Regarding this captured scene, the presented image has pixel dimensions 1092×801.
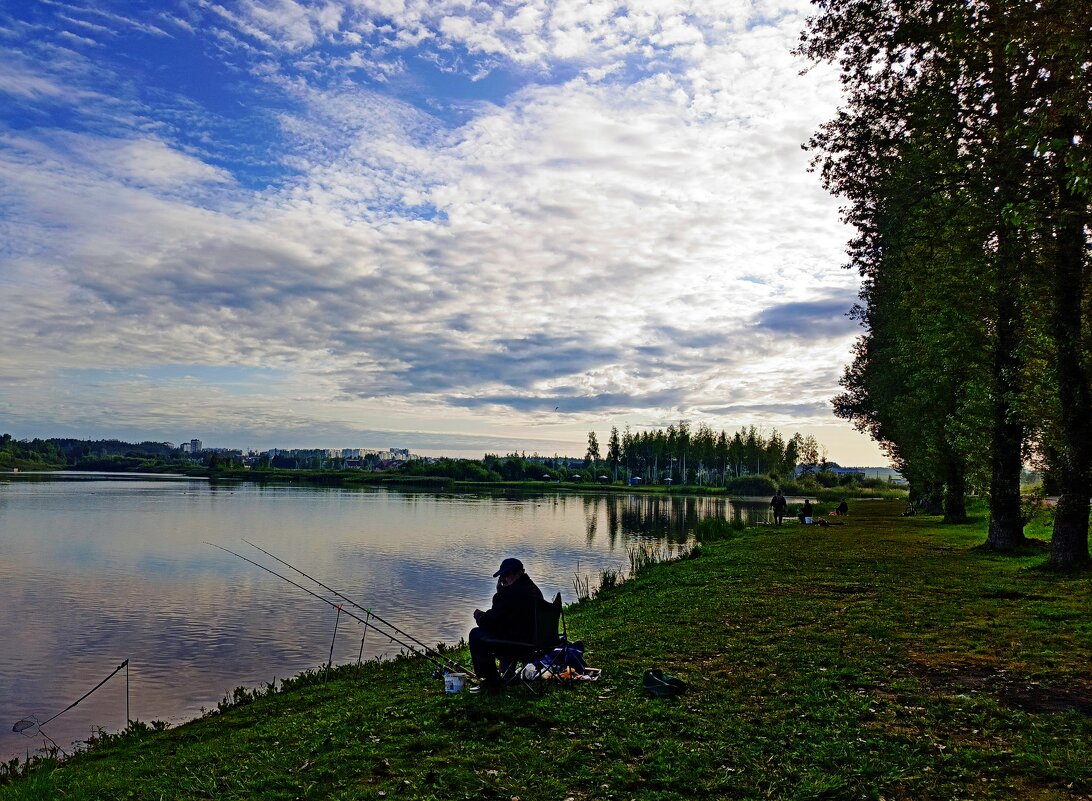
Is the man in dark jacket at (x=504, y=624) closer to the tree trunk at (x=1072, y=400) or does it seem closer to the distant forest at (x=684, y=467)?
the tree trunk at (x=1072, y=400)

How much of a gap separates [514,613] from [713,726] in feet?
8.75

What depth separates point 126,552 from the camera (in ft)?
111

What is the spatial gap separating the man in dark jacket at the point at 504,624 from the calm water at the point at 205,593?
131 inches

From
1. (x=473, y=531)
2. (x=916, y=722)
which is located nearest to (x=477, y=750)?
(x=916, y=722)

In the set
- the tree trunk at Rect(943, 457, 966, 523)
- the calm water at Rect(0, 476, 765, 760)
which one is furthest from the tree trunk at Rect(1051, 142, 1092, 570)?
the tree trunk at Rect(943, 457, 966, 523)

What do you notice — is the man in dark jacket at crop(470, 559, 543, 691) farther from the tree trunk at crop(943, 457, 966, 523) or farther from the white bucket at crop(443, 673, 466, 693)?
the tree trunk at crop(943, 457, 966, 523)

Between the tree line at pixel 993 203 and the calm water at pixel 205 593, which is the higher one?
the tree line at pixel 993 203

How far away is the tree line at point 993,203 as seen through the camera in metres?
11.6

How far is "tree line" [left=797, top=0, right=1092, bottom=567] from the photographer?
457 inches

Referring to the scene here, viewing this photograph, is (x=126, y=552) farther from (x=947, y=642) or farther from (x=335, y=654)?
(x=947, y=642)

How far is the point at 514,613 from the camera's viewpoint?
9336mm

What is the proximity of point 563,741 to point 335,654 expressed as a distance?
34.2 ft

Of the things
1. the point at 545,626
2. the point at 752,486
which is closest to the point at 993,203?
the point at 545,626

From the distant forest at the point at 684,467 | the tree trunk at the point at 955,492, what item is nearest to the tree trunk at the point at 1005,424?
the tree trunk at the point at 955,492
